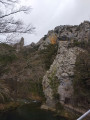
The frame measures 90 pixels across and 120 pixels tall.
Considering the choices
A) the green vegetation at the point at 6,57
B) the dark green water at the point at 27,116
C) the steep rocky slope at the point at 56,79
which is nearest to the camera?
the green vegetation at the point at 6,57

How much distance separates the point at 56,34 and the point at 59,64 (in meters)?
15.9

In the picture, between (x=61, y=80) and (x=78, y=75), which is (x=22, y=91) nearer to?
(x=61, y=80)

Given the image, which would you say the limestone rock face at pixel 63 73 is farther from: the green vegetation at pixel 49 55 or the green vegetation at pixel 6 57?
the green vegetation at pixel 6 57

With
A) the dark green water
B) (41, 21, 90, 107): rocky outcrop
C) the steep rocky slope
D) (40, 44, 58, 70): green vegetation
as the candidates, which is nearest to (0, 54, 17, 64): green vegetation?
the steep rocky slope

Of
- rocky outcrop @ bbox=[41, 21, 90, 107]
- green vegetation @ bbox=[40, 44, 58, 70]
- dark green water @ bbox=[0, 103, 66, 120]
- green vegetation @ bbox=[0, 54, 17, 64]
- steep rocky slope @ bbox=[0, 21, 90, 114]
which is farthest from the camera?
green vegetation @ bbox=[40, 44, 58, 70]

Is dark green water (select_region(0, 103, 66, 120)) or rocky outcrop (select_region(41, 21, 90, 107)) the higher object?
rocky outcrop (select_region(41, 21, 90, 107))

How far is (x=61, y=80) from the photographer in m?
23.9

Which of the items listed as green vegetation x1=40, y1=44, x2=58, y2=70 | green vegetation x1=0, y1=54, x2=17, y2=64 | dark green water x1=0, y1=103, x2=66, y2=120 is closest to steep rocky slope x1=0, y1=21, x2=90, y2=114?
green vegetation x1=40, y1=44, x2=58, y2=70

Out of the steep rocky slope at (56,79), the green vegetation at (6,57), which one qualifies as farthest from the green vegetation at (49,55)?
the green vegetation at (6,57)

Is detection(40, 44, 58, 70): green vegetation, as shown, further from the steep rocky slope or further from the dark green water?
the dark green water

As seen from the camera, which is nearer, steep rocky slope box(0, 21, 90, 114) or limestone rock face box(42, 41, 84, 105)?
steep rocky slope box(0, 21, 90, 114)

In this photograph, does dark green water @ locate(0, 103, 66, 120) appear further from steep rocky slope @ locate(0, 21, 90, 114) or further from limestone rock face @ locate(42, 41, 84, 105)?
limestone rock face @ locate(42, 41, 84, 105)

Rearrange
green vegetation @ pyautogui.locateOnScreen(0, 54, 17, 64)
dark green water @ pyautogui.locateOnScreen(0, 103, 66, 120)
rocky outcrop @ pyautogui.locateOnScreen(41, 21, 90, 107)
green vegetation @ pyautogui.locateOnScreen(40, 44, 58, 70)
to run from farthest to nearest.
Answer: green vegetation @ pyautogui.locateOnScreen(40, 44, 58, 70) → rocky outcrop @ pyautogui.locateOnScreen(41, 21, 90, 107) → dark green water @ pyautogui.locateOnScreen(0, 103, 66, 120) → green vegetation @ pyautogui.locateOnScreen(0, 54, 17, 64)

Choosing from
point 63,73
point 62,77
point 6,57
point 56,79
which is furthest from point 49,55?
point 6,57
